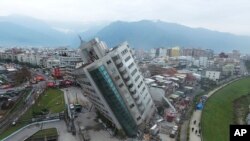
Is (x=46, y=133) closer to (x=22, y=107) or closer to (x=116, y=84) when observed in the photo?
(x=116, y=84)

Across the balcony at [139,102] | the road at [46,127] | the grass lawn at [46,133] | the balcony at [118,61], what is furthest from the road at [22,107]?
the balcony at [139,102]

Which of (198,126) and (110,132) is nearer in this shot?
(110,132)

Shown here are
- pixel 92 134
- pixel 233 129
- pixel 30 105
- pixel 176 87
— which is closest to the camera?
pixel 233 129

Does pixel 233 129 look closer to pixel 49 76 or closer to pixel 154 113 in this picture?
pixel 154 113

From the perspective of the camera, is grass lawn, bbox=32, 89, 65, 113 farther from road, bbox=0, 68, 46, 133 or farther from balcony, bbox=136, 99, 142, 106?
balcony, bbox=136, 99, 142, 106

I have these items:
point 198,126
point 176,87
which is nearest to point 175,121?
point 198,126

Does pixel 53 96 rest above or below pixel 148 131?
above

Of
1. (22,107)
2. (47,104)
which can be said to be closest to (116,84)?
(47,104)

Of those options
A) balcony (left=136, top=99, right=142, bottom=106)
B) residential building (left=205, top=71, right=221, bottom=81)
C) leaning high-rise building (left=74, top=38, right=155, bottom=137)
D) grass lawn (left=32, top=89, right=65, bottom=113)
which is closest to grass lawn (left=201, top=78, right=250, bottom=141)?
residential building (left=205, top=71, right=221, bottom=81)

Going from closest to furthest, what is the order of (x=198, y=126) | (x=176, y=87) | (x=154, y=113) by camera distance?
(x=198, y=126), (x=154, y=113), (x=176, y=87)

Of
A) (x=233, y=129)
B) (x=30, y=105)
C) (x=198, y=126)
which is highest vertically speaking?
(x=233, y=129)
